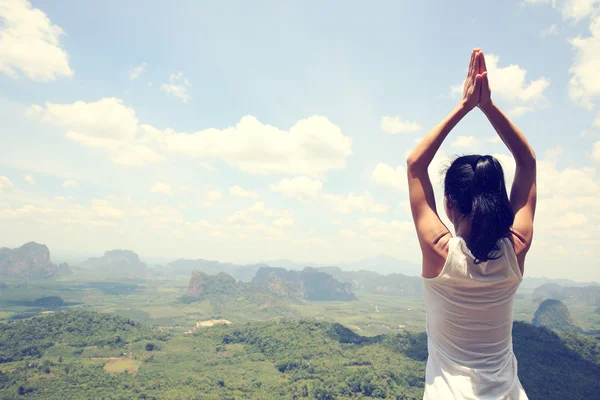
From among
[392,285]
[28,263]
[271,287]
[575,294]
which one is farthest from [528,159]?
[575,294]

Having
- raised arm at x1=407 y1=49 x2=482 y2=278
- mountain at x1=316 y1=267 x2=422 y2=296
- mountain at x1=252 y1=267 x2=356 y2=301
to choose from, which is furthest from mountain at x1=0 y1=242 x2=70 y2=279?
raised arm at x1=407 y1=49 x2=482 y2=278

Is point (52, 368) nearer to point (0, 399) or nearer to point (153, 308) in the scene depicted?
point (0, 399)

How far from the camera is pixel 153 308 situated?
3595 inches

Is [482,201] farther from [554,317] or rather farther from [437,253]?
Answer: [554,317]

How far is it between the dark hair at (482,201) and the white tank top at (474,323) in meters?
0.04

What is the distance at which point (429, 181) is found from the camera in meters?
1.33

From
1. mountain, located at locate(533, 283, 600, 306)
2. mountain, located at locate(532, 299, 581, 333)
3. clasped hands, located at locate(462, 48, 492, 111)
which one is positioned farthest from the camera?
mountain, located at locate(533, 283, 600, 306)

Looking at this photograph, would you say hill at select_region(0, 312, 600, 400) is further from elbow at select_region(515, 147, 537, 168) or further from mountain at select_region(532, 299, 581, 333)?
mountain at select_region(532, 299, 581, 333)

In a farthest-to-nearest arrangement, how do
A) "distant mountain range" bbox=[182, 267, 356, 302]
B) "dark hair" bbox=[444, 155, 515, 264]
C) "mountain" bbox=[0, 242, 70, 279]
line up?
"mountain" bbox=[0, 242, 70, 279]
"distant mountain range" bbox=[182, 267, 356, 302]
"dark hair" bbox=[444, 155, 515, 264]

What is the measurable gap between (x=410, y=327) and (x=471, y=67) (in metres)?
90.7

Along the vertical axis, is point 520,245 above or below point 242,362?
above

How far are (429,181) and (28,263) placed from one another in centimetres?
17595

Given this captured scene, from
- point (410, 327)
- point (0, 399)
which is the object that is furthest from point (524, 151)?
point (410, 327)

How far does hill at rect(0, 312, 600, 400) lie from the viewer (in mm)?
32219
